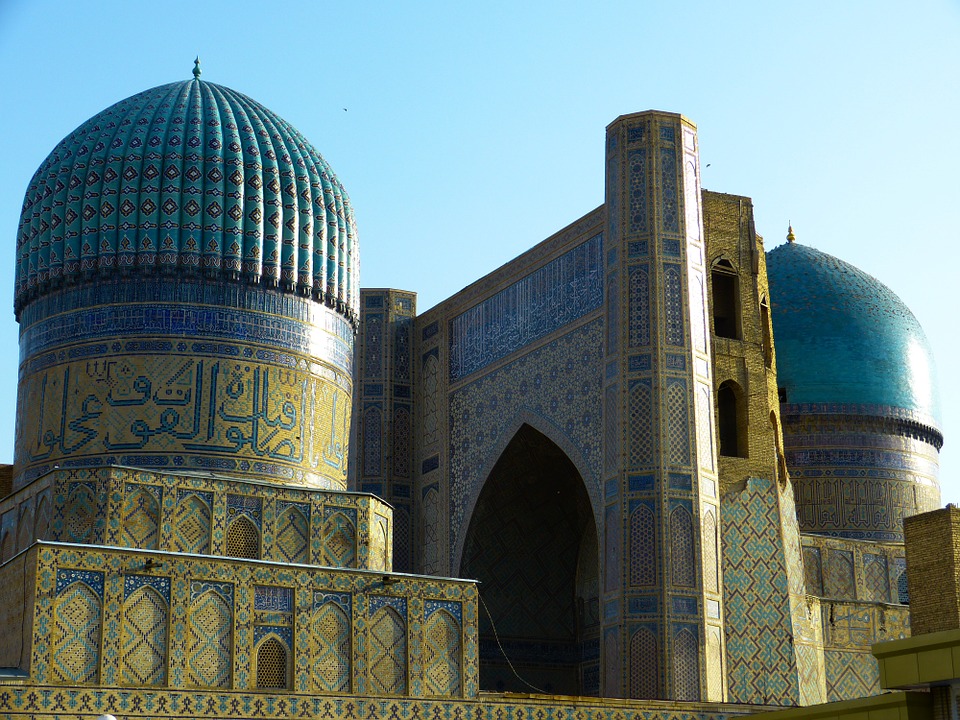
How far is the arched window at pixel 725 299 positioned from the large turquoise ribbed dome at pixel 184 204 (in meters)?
3.24

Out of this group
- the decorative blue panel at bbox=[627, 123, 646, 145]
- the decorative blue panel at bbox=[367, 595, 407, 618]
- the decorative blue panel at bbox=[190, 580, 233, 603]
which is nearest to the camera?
the decorative blue panel at bbox=[190, 580, 233, 603]

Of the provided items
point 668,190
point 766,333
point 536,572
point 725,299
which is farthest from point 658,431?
point 536,572

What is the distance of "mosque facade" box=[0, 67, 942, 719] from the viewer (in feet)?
34.7

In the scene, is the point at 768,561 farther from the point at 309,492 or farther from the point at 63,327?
the point at 63,327

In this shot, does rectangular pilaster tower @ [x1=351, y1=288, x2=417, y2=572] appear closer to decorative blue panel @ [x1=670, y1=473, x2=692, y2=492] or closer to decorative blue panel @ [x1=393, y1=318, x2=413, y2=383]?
decorative blue panel @ [x1=393, y1=318, x2=413, y2=383]

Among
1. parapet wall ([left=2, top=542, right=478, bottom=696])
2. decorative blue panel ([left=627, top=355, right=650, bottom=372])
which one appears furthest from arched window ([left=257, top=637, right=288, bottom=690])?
decorative blue panel ([left=627, top=355, right=650, bottom=372])

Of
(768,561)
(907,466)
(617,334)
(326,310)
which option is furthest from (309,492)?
(907,466)

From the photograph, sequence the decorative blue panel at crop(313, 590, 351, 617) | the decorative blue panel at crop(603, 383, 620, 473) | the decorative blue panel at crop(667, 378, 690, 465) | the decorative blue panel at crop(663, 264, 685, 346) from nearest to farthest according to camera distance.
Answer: the decorative blue panel at crop(313, 590, 351, 617) → the decorative blue panel at crop(667, 378, 690, 465) → the decorative blue panel at crop(603, 383, 620, 473) → the decorative blue panel at crop(663, 264, 685, 346)

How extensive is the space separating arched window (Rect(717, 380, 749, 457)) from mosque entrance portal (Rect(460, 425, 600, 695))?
188cm

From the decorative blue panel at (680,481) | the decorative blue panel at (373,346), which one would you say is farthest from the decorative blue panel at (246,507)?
the decorative blue panel at (373,346)

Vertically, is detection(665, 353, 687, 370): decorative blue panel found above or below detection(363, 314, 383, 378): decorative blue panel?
below

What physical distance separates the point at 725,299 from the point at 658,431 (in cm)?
197

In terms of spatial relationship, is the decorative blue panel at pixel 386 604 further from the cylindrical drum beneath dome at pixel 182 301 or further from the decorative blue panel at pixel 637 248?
the decorative blue panel at pixel 637 248

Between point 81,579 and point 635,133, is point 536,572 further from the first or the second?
point 81,579
